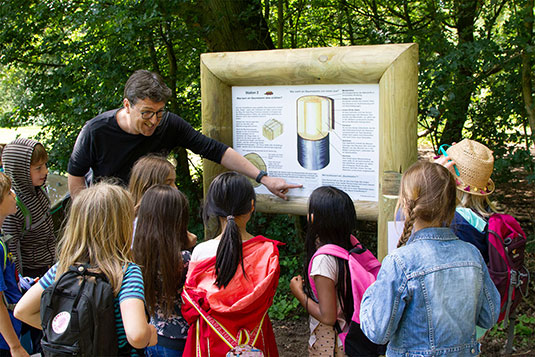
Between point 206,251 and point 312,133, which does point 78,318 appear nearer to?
point 206,251

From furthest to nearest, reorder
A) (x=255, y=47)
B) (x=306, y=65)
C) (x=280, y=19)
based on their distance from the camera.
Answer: (x=255, y=47)
(x=280, y=19)
(x=306, y=65)

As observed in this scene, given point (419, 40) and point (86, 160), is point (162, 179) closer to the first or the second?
point (86, 160)

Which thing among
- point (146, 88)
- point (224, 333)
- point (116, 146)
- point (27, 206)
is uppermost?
point (146, 88)

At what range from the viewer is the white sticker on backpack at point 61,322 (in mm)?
1828

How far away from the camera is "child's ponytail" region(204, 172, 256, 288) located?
2283 millimetres

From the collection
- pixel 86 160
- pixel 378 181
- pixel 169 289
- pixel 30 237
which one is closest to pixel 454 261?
pixel 378 181

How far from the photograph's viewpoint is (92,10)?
457cm

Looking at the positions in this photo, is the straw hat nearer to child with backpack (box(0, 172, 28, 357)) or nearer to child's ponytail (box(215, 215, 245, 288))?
child's ponytail (box(215, 215, 245, 288))

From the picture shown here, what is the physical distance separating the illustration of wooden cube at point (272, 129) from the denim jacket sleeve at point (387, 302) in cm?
147

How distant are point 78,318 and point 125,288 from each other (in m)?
0.19

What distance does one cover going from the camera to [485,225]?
2443mm

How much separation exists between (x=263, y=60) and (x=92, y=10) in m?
2.25

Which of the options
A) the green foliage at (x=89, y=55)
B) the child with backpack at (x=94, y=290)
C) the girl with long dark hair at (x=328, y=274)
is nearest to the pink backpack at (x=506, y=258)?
the girl with long dark hair at (x=328, y=274)

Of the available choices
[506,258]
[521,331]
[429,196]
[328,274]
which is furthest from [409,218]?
[521,331]
